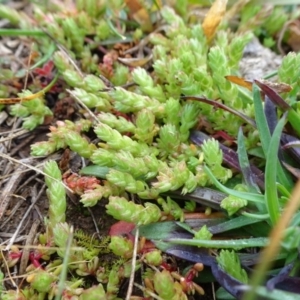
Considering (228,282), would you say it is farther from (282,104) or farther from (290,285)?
(282,104)

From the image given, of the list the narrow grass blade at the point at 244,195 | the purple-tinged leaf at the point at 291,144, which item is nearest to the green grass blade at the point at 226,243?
the narrow grass blade at the point at 244,195

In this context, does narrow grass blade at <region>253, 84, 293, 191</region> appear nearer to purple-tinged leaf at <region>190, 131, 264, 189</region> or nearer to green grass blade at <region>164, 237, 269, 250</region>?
purple-tinged leaf at <region>190, 131, 264, 189</region>

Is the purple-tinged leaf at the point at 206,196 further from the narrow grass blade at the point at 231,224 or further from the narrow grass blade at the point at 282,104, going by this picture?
the narrow grass blade at the point at 282,104

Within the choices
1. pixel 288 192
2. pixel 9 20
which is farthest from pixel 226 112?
pixel 9 20

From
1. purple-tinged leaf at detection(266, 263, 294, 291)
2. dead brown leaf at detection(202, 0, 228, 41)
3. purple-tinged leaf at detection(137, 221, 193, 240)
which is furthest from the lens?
dead brown leaf at detection(202, 0, 228, 41)

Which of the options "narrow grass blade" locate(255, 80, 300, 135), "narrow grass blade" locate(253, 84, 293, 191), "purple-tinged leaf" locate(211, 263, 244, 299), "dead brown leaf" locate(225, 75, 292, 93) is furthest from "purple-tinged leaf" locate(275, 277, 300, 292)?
"dead brown leaf" locate(225, 75, 292, 93)

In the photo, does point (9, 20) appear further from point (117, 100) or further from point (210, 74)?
point (210, 74)

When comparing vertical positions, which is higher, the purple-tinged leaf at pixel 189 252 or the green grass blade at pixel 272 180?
the green grass blade at pixel 272 180

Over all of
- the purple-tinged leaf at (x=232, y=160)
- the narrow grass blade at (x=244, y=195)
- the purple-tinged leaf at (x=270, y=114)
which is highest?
the purple-tinged leaf at (x=270, y=114)
